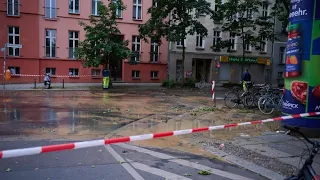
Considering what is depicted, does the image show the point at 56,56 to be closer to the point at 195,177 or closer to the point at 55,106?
the point at 55,106

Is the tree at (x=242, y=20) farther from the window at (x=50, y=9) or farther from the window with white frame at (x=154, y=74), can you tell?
the window at (x=50, y=9)

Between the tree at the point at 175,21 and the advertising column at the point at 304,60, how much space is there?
17.6 metres

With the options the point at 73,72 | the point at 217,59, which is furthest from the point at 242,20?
the point at 73,72

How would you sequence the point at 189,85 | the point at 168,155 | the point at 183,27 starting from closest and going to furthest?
the point at 168,155 → the point at 183,27 → the point at 189,85

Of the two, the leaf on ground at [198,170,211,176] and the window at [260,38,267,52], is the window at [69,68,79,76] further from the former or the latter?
the leaf on ground at [198,170,211,176]

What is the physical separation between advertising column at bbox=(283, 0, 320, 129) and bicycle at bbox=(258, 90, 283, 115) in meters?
4.29

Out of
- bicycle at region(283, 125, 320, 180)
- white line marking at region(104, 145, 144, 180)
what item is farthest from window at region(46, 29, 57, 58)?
bicycle at region(283, 125, 320, 180)

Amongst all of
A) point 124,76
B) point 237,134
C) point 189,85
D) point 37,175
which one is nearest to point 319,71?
point 237,134

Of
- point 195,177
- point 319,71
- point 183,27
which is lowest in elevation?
point 195,177

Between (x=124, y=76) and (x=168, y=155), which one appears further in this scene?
(x=124, y=76)

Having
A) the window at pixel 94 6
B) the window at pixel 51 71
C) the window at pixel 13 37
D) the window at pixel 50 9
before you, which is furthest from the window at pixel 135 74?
the window at pixel 13 37

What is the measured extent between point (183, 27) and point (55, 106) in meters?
15.2

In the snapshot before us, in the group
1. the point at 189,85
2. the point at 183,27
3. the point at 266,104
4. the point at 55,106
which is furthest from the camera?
the point at 189,85

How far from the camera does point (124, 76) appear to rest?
104 feet
